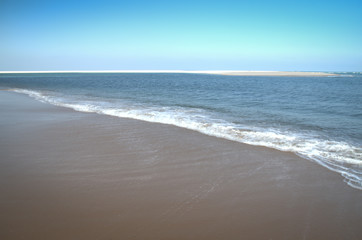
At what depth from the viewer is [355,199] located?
4.22 metres

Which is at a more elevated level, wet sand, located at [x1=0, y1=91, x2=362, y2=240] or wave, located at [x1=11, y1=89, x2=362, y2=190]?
wave, located at [x1=11, y1=89, x2=362, y2=190]

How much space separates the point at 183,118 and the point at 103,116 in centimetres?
409

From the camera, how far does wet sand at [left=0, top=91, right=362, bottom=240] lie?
340cm

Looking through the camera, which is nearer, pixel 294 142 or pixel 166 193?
pixel 166 193

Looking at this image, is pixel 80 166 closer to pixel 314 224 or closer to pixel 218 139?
pixel 218 139

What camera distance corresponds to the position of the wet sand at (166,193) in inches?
134

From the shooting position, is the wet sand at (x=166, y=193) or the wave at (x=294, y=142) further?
the wave at (x=294, y=142)

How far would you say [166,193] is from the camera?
14.3 ft

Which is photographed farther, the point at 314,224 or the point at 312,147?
the point at 312,147

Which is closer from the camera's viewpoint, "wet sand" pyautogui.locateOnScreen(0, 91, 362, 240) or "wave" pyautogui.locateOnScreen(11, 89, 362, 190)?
"wet sand" pyautogui.locateOnScreen(0, 91, 362, 240)

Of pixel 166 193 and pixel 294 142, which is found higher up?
pixel 294 142

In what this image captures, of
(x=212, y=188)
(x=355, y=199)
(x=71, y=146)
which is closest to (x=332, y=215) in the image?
(x=355, y=199)

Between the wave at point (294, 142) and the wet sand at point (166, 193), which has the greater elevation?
the wave at point (294, 142)

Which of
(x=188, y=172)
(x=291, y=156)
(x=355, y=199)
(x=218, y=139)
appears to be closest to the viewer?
(x=355, y=199)
